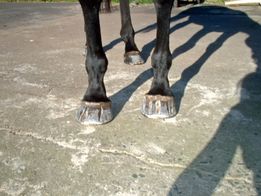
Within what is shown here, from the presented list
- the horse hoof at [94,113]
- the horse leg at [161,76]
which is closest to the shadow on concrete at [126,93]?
the horse hoof at [94,113]

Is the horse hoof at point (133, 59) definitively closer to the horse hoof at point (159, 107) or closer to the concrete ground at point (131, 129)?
the concrete ground at point (131, 129)

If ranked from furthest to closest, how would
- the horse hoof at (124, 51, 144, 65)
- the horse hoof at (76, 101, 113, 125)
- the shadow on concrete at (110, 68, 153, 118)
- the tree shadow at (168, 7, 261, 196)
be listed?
1. the horse hoof at (124, 51, 144, 65)
2. the shadow on concrete at (110, 68, 153, 118)
3. the horse hoof at (76, 101, 113, 125)
4. the tree shadow at (168, 7, 261, 196)

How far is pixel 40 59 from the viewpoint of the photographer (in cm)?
351

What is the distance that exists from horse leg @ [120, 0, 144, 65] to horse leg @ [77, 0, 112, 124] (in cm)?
109

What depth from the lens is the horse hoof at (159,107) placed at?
216 cm

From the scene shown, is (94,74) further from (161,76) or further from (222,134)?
(222,134)

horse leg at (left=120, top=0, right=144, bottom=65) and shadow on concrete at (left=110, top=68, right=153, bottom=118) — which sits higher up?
horse leg at (left=120, top=0, right=144, bottom=65)

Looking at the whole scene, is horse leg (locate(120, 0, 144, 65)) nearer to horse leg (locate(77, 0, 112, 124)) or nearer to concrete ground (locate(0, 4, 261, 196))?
concrete ground (locate(0, 4, 261, 196))

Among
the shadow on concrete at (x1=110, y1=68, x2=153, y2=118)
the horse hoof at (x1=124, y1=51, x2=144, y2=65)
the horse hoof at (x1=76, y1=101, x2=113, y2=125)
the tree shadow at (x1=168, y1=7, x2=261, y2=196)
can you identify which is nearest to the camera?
the tree shadow at (x1=168, y1=7, x2=261, y2=196)

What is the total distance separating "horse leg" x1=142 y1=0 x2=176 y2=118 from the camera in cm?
215

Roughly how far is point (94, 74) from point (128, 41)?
1.46 metres

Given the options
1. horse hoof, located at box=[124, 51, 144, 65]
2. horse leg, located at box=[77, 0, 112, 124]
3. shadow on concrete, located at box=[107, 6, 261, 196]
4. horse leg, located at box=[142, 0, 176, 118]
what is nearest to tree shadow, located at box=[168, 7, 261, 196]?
shadow on concrete, located at box=[107, 6, 261, 196]

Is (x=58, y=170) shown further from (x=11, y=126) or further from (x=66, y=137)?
(x=11, y=126)

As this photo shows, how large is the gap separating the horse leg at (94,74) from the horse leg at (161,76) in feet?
0.86
